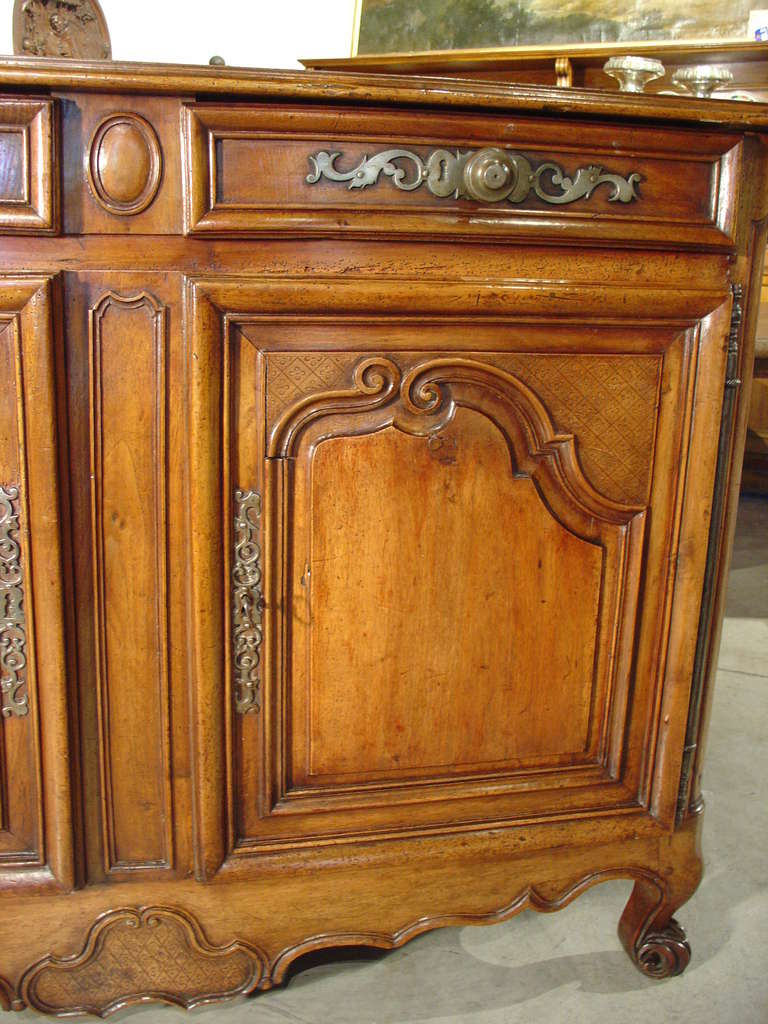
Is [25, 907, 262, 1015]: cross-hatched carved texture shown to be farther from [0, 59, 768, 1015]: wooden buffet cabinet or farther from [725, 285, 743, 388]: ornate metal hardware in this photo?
[725, 285, 743, 388]: ornate metal hardware

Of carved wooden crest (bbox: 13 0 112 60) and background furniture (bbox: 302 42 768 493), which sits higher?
background furniture (bbox: 302 42 768 493)

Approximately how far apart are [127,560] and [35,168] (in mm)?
314

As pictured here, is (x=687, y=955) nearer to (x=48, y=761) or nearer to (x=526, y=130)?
(x=48, y=761)

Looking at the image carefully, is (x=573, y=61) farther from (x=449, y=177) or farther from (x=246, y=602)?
(x=246, y=602)

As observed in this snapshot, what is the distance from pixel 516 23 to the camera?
2.51 m

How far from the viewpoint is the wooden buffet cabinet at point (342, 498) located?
2.43ft

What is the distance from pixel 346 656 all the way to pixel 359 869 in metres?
0.21

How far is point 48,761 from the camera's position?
2.70ft

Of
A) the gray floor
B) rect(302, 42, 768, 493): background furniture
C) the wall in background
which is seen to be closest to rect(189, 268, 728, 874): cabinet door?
the gray floor

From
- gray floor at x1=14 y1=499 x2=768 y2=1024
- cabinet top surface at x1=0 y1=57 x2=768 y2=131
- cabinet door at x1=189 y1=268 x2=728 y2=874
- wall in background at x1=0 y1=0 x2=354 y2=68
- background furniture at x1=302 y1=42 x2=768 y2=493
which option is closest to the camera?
cabinet top surface at x1=0 y1=57 x2=768 y2=131

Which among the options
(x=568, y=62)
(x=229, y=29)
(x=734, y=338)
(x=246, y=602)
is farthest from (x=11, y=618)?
(x=568, y=62)

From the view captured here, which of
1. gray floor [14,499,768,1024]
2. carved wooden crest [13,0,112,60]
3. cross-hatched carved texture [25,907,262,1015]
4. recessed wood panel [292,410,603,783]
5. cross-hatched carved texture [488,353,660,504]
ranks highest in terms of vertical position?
carved wooden crest [13,0,112,60]

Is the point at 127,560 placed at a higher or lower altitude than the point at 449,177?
lower

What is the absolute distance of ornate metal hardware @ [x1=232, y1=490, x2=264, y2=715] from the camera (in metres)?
0.80
